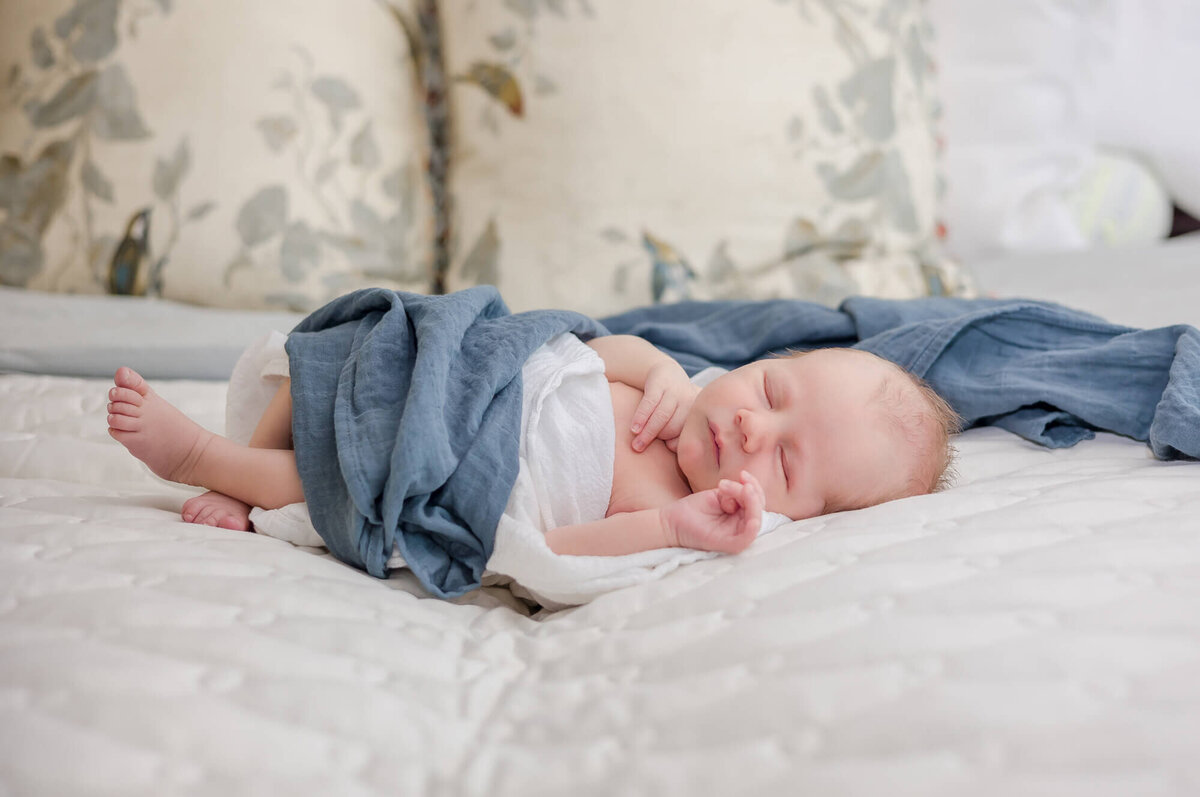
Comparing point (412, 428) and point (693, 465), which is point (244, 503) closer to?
point (412, 428)

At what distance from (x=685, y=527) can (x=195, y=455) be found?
1.48ft

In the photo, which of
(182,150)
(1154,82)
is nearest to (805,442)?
(182,150)

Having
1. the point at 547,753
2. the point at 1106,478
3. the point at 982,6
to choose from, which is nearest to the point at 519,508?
the point at 547,753

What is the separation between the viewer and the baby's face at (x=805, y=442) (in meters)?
0.83

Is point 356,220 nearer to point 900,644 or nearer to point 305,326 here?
point 305,326

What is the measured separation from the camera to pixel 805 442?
835mm

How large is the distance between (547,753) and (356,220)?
3.69 feet

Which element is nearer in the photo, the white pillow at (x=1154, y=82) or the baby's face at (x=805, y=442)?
the baby's face at (x=805, y=442)

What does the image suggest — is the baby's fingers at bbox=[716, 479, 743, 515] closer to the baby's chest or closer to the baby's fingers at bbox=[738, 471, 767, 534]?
the baby's fingers at bbox=[738, 471, 767, 534]

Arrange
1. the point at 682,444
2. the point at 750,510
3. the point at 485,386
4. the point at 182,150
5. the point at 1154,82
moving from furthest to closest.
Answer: the point at 1154,82 < the point at 182,150 < the point at 682,444 < the point at 485,386 < the point at 750,510

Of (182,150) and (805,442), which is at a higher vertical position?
(182,150)

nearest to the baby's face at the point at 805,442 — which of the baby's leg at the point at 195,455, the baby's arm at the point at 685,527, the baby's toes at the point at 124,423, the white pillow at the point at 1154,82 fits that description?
the baby's arm at the point at 685,527

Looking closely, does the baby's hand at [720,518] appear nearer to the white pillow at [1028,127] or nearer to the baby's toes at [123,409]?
the baby's toes at [123,409]

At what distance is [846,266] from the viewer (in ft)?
4.47
